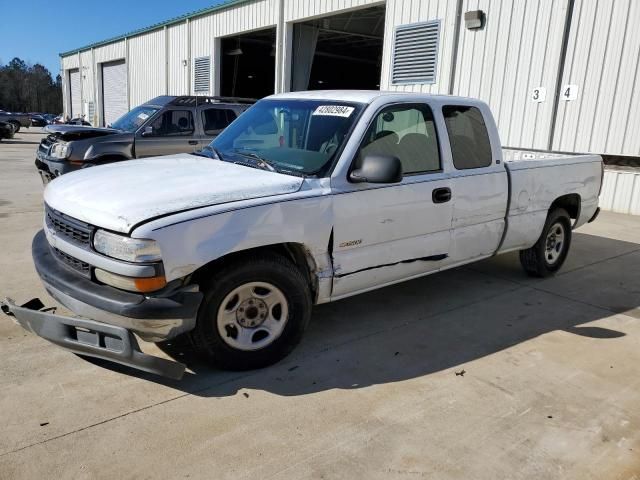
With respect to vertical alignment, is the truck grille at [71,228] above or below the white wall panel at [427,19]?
below

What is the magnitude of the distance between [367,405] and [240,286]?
3.55 feet

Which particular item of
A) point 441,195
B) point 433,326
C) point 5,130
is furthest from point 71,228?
point 5,130

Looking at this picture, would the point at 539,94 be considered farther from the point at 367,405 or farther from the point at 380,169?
the point at 367,405

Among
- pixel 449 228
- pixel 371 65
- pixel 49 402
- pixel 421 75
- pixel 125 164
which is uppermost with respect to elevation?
pixel 371 65

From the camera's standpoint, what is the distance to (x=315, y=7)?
16047 millimetres

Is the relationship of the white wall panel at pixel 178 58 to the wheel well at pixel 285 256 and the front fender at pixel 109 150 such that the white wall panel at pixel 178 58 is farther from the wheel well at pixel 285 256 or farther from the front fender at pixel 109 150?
the wheel well at pixel 285 256

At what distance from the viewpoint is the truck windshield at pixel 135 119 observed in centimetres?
982

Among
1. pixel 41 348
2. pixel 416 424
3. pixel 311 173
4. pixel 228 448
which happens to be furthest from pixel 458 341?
pixel 41 348

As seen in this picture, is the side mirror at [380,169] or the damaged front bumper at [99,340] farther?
the side mirror at [380,169]

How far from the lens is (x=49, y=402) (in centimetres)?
323

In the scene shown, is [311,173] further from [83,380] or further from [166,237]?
[83,380]

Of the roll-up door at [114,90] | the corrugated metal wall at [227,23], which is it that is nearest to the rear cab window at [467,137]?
the corrugated metal wall at [227,23]

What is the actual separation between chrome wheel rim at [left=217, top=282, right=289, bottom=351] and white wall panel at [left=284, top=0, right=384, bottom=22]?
12562 millimetres

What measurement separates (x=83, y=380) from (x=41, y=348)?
26.0 inches
